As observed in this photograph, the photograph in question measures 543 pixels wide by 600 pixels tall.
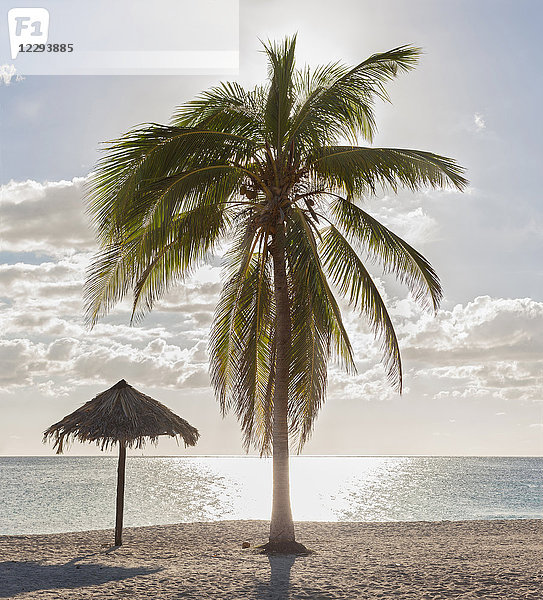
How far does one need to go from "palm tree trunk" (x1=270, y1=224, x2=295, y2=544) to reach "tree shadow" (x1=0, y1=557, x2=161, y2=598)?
2.37 meters

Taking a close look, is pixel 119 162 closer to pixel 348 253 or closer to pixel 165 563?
pixel 348 253

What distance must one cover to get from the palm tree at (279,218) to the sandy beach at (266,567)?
1416mm

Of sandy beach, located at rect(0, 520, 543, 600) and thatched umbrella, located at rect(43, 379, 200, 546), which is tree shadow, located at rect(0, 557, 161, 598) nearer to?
sandy beach, located at rect(0, 520, 543, 600)

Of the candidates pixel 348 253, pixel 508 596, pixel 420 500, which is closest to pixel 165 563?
pixel 508 596

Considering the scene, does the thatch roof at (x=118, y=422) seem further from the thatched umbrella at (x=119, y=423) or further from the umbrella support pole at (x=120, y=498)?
the umbrella support pole at (x=120, y=498)

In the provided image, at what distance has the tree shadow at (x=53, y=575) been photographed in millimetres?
7363

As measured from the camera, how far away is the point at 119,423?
10391mm

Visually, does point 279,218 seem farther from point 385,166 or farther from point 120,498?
point 120,498

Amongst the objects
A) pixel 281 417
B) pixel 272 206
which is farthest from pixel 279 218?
pixel 281 417

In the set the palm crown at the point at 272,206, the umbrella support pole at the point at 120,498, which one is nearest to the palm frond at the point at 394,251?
the palm crown at the point at 272,206

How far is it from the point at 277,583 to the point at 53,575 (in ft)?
8.96

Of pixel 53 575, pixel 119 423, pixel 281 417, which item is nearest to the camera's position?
pixel 53 575

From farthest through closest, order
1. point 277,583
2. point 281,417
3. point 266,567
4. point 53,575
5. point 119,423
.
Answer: point 119,423
point 281,417
point 266,567
point 53,575
point 277,583

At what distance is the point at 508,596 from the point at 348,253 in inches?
208
